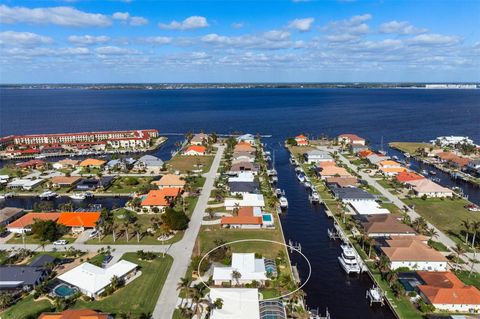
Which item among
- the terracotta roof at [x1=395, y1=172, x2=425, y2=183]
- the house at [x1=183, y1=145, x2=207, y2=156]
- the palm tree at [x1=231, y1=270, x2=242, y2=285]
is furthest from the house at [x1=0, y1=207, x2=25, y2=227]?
the terracotta roof at [x1=395, y1=172, x2=425, y2=183]

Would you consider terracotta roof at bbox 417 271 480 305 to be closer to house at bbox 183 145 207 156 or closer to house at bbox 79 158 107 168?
house at bbox 183 145 207 156

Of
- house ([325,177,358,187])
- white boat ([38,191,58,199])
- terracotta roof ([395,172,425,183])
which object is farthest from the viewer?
terracotta roof ([395,172,425,183])

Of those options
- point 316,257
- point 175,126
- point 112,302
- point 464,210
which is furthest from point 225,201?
point 175,126

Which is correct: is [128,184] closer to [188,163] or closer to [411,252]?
[188,163]

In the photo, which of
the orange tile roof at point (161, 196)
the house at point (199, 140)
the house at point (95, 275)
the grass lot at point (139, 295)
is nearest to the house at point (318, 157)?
the house at point (199, 140)

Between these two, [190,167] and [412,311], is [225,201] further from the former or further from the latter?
[412,311]

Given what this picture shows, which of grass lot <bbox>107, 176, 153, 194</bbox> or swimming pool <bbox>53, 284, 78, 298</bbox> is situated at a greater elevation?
grass lot <bbox>107, 176, 153, 194</bbox>
